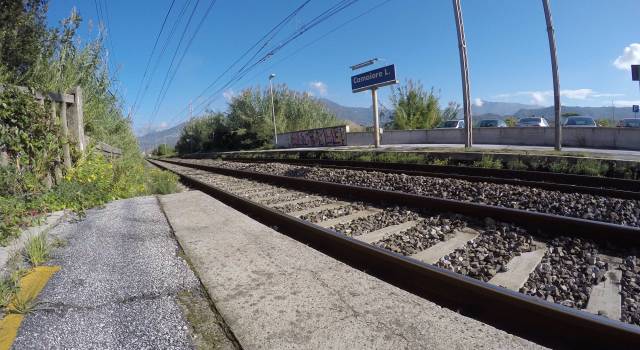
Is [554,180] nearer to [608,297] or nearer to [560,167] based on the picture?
[560,167]

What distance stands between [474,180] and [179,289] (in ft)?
26.2

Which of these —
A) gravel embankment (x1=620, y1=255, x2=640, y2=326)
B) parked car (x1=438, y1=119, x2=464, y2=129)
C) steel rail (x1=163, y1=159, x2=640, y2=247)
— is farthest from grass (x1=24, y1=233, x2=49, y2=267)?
parked car (x1=438, y1=119, x2=464, y2=129)

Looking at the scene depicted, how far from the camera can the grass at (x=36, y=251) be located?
337cm

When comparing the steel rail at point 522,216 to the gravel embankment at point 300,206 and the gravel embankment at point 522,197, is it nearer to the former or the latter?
the gravel embankment at point 300,206

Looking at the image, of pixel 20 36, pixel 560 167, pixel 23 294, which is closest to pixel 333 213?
pixel 23 294

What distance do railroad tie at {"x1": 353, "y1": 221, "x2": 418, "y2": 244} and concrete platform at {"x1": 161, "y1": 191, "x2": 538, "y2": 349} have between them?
115 centimetres

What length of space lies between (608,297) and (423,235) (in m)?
1.93

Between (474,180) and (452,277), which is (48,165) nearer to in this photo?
(452,277)

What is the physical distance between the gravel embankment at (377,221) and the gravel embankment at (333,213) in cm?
52

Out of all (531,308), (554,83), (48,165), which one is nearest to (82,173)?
(48,165)

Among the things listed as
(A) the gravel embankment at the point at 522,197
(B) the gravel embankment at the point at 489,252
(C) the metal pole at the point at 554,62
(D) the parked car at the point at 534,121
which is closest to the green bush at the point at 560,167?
(A) the gravel embankment at the point at 522,197

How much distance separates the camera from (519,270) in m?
3.51

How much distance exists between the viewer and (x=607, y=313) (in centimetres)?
271

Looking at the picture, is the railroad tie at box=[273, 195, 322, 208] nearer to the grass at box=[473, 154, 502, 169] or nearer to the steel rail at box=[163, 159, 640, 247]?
the steel rail at box=[163, 159, 640, 247]
